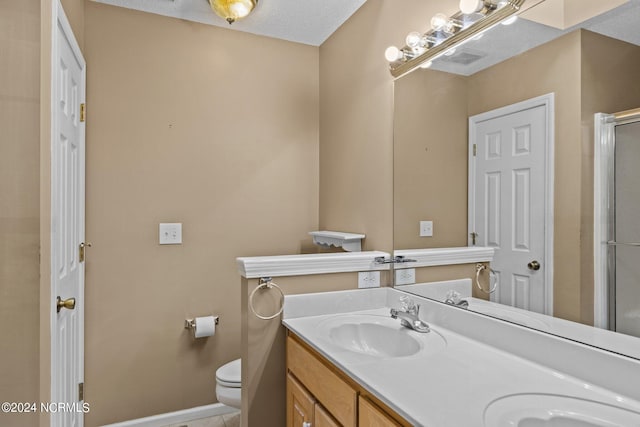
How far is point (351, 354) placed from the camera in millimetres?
1203

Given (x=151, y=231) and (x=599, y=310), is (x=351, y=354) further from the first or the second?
(x=151, y=231)

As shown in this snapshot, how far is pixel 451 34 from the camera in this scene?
1.51m

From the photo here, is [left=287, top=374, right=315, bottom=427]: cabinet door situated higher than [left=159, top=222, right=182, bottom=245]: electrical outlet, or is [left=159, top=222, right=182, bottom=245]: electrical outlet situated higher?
[left=159, top=222, right=182, bottom=245]: electrical outlet

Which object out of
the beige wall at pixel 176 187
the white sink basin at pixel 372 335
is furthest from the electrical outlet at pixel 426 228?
the beige wall at pixel 176 187

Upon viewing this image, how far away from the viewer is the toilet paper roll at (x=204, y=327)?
2270 millimetres

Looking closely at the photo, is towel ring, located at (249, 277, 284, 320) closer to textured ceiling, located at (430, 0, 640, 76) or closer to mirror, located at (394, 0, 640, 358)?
mirror, located at (394, 0, 640, 358)

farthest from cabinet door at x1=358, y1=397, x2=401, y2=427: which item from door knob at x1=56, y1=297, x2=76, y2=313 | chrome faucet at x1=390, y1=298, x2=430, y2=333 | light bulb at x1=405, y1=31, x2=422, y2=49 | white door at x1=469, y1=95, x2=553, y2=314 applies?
light bulb at x1=405, y1=31, x2=422, y2=49

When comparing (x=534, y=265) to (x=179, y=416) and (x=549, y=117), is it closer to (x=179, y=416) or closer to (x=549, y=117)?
(x=549, y=117)

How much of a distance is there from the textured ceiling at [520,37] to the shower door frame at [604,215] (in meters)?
0.23

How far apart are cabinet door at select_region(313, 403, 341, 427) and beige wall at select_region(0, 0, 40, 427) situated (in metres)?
0.97

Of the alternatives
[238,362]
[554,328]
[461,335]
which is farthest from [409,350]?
[238,362]

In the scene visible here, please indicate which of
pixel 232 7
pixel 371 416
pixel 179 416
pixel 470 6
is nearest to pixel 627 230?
pixel 371 416

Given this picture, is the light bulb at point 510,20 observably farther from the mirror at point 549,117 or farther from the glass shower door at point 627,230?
the glass shower door at point 627,230

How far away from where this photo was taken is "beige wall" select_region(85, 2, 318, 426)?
2.15 metres
